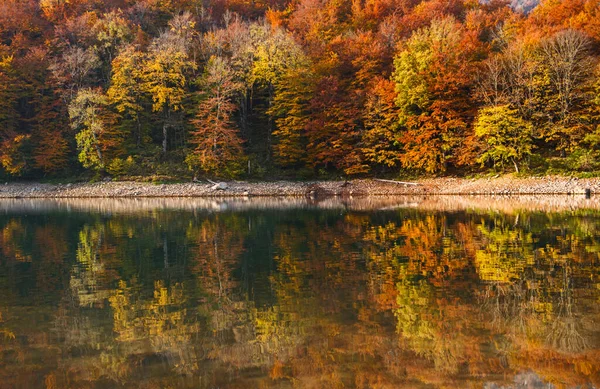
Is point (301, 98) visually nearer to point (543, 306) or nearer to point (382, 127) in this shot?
point (382, 127)

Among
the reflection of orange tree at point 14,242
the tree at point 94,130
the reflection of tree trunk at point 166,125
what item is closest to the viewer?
the reflection of orange tree at point 14,242

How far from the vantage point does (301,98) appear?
53.1m

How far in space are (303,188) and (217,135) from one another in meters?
11.1

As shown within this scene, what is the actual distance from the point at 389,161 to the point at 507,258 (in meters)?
35.1

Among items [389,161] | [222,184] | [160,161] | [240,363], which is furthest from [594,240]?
[160,161]

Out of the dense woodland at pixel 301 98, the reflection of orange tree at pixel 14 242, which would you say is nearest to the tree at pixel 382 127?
the dense woodland at pixel 301 98

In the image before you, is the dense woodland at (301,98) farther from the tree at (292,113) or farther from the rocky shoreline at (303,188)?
the rocky shoreline at (303,188)

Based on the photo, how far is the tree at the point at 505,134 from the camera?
42.7m

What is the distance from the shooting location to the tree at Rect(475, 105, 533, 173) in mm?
42688

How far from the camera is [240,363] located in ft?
23.3

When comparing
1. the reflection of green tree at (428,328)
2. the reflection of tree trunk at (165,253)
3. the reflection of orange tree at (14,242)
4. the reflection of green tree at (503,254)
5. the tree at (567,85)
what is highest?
the tree at (567,85)

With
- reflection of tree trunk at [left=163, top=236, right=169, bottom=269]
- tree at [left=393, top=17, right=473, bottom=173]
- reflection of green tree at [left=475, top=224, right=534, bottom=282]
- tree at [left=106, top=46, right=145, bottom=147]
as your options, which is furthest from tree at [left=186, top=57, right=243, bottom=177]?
reflection of green tree at [left=475, top=224, right=534, bottom=282]

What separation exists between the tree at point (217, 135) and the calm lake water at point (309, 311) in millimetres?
30915

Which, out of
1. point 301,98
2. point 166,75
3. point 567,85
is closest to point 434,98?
point 567,85
